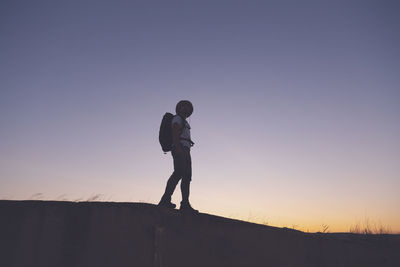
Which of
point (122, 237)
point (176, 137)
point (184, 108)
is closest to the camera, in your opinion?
point (122, 237)

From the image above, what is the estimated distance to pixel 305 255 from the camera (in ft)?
13.8

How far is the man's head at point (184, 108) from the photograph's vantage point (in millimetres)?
4617

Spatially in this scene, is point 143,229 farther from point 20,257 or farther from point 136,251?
point 20,257

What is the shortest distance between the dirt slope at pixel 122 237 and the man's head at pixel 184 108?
1539 mm

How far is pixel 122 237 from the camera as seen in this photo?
3.06 metres

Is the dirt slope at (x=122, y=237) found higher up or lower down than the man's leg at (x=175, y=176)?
lower down

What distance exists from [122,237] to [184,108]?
2083mm

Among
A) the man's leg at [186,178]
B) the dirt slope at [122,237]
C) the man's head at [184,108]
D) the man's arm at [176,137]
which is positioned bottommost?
the dirt slope at [122,237]

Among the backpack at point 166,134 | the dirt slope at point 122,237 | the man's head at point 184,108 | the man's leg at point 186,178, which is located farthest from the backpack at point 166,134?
the dirt slope at point 122,237

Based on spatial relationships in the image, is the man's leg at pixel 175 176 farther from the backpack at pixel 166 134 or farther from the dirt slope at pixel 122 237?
the dirt slope at pixel 122 237

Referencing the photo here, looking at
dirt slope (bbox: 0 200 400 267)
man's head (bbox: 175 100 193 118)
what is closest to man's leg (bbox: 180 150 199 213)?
man's head (bbox: 175 100 193 118)

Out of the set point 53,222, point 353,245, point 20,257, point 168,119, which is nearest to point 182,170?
point 168,119

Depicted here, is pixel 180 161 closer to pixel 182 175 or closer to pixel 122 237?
pixel 182 175

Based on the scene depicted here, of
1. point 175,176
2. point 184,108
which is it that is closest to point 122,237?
point 175,176
